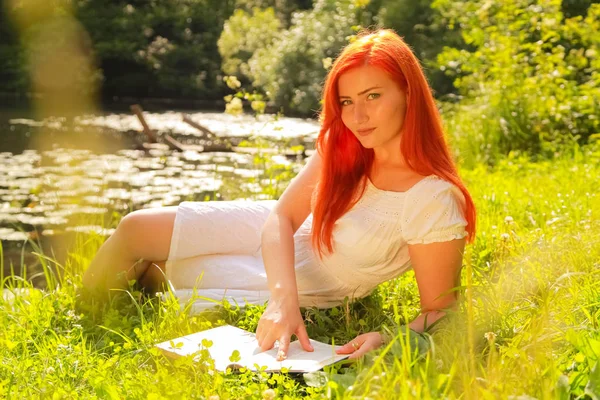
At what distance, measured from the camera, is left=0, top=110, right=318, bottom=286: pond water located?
203 inches

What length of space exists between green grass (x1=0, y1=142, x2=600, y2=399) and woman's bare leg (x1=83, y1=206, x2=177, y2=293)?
0.30 feet

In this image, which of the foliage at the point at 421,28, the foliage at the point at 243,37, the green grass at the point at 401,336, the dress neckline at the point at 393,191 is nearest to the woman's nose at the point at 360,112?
the dress neckline at the point at 393,191

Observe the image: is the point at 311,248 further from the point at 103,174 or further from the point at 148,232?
the point at 103,174

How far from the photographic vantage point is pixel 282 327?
6.92 ft

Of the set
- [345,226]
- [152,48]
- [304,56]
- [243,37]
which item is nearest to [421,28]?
[304,56]

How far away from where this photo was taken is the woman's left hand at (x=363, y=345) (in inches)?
76.2

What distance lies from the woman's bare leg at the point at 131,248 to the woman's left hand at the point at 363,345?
1109mm

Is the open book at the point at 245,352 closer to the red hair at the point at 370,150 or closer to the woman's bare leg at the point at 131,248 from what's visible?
the red hair at the point at 370,150

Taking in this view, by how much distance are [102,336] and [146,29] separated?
28.4 meters

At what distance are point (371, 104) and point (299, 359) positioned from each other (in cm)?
82

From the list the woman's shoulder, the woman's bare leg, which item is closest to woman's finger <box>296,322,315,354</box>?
the woman's shoulder

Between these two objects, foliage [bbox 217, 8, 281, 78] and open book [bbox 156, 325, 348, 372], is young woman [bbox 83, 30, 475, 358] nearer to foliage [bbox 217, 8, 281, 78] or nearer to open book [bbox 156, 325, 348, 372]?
open book [bbox 156, 325, 348, 372]

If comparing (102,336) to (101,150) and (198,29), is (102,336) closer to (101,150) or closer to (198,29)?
(101,150)

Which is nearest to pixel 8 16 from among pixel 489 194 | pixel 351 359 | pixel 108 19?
pixel 108 19
